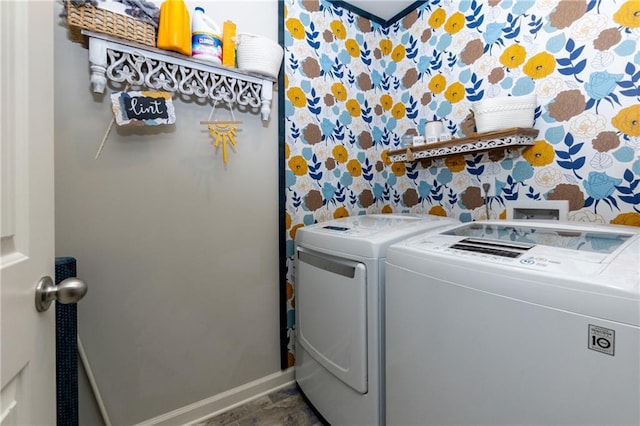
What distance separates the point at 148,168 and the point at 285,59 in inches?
39.0

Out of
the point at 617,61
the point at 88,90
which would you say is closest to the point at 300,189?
the point at 88,90

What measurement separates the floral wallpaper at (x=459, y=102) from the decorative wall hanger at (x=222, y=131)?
0.34m

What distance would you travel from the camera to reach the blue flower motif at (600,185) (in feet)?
3.89

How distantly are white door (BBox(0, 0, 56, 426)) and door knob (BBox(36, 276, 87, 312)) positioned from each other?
0.02m

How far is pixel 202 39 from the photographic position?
1298 mm

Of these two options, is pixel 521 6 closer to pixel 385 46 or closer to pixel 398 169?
Answer: pixel 385 46

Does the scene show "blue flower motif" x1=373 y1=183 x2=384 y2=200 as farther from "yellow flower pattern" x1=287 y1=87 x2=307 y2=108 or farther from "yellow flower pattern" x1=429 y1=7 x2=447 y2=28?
"yellow flower pattern" x1=429 y1=7 x2=447 y2=28

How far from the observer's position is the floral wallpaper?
118 cm

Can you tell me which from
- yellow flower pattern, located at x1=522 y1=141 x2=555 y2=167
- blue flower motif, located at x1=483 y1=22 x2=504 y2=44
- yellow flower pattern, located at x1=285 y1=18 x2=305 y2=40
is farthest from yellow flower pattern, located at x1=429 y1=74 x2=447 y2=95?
yellow flower pattern, located at x1=285 y1=18 x2=305 y2=40

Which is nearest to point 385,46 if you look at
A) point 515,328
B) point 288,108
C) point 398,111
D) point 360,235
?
point 398,111

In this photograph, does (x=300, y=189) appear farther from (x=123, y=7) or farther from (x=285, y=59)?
(x=123, y=7)

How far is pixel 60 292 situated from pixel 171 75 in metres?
1.06

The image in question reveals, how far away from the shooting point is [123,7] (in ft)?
3.72

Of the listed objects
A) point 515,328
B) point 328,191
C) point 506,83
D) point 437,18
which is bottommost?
point 515,328
